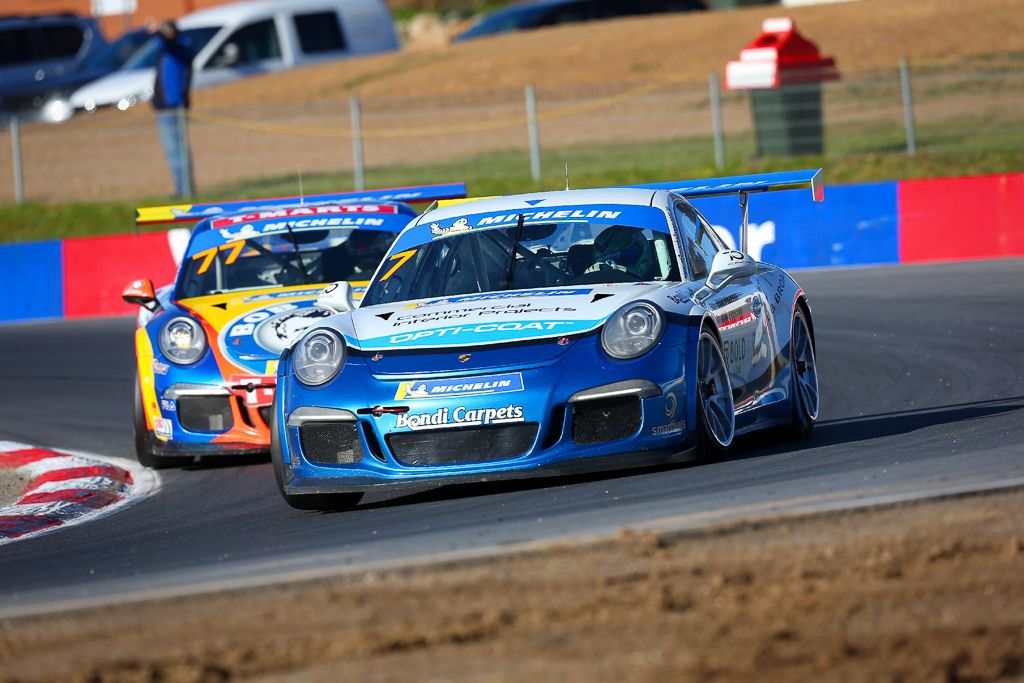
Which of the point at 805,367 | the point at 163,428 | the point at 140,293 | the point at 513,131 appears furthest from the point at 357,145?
the point at 805,367

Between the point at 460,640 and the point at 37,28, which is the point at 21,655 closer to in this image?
the point at 460,640

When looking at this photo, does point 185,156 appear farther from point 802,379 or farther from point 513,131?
point 802,379

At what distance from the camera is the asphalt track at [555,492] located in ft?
18.9

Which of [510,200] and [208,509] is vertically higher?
[510,200]

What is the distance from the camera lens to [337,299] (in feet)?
26.0

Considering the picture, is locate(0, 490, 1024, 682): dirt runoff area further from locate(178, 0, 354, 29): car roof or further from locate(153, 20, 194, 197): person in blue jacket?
locate(178, 0, 354, 29): car roof

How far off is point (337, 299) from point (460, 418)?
1.41 meters

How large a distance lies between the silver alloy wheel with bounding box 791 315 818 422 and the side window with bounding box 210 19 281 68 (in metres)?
19.6

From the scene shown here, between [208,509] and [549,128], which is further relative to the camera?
[549,128]

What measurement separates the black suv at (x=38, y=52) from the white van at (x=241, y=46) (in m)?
1.98

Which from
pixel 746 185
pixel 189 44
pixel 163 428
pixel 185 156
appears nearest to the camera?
pixel 746 185

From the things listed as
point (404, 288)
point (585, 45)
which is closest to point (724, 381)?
point (404, 288)

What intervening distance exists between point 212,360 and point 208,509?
5.18 ft

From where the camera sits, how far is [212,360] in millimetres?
9273
